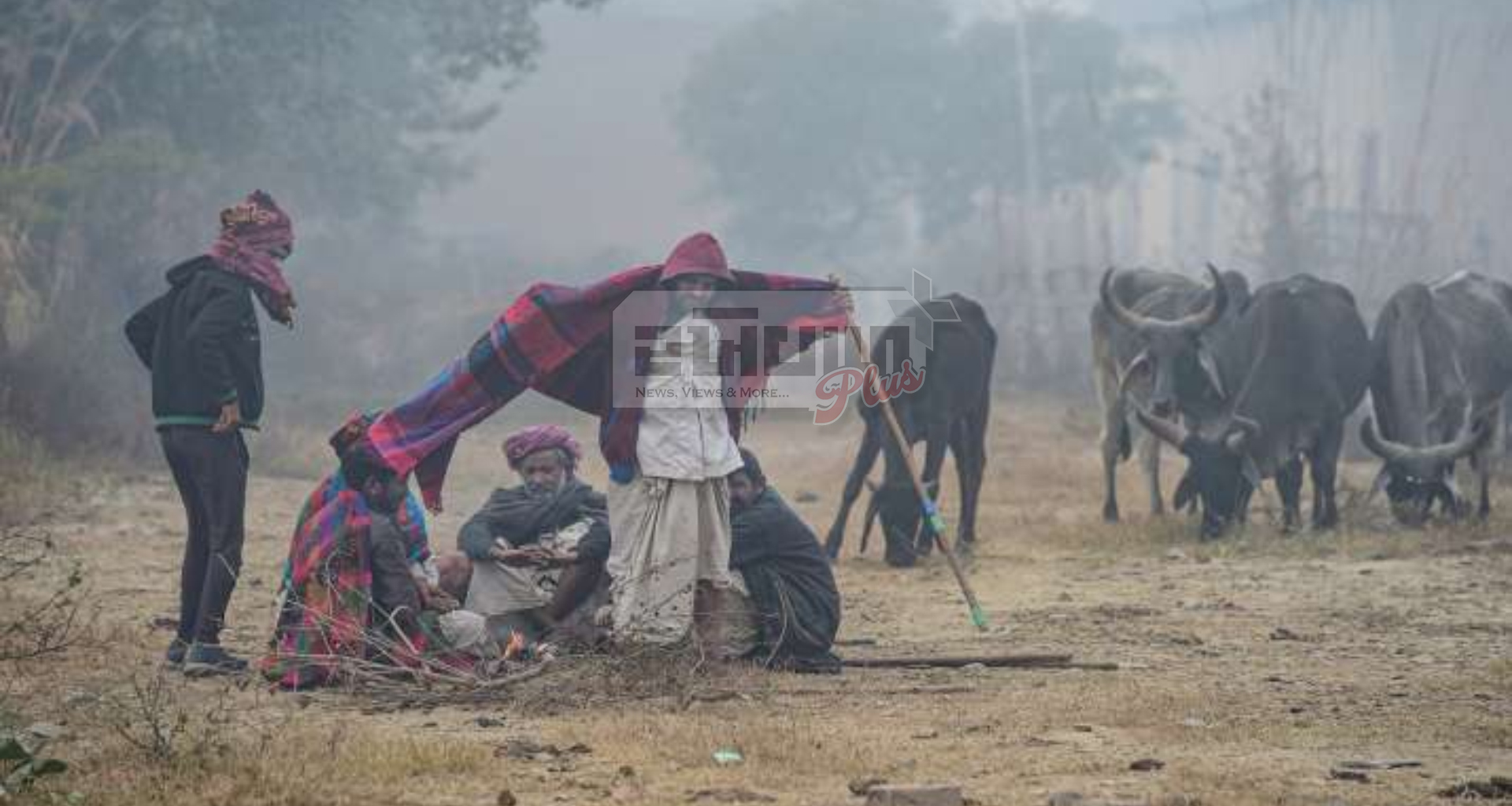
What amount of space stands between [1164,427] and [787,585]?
552 cm

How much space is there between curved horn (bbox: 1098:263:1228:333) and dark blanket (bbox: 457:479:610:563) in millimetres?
5896

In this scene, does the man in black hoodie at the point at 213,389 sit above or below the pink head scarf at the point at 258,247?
below

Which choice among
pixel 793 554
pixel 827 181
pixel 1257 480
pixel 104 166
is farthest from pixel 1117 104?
pixel 793 554

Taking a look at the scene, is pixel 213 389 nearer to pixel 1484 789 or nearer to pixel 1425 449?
pixel 1484 789

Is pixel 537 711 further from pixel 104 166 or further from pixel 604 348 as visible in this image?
pixel 104 166

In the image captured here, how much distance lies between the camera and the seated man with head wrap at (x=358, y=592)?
283 inches

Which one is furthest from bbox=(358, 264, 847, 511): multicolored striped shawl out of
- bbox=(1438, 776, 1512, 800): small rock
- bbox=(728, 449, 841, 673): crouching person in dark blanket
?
bbox=(1438, 776, 1512, 800): small rock

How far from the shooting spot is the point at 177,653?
7.67 m

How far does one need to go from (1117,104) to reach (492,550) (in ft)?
125

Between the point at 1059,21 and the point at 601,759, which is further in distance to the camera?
the point at 1059,21

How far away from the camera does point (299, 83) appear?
23.2 meters

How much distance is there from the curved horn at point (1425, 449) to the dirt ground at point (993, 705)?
48 centimetres

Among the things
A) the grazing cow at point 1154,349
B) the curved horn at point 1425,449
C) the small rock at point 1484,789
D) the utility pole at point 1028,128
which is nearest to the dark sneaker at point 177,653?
the small rock at point 1484,789

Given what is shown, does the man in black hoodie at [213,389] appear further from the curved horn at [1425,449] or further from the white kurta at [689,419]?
the curved horn at [1425,449]
